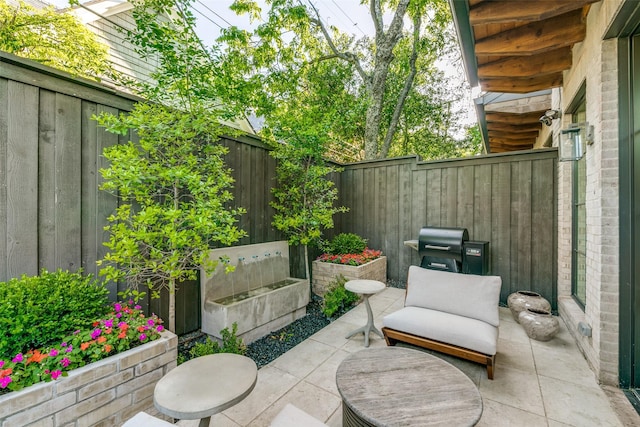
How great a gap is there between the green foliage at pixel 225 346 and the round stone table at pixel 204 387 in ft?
2.70

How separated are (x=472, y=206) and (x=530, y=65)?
1998 mm

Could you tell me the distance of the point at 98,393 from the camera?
5.08 ft

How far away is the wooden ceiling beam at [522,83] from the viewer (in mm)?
3299

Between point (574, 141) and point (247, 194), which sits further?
point (247, 194)

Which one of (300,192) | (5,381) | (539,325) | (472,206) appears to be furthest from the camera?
(472,206)

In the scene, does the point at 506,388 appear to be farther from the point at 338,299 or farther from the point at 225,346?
the point at 225,346

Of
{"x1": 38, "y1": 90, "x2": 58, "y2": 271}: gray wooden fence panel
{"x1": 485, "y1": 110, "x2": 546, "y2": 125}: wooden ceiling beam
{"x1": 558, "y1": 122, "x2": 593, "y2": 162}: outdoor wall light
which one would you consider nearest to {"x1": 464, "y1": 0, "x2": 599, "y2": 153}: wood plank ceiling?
{"x1": 558, "y1": 122, "x2": 593, "y2": 162}: outdoor wall light

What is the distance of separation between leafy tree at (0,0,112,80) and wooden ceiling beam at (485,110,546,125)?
230 inches

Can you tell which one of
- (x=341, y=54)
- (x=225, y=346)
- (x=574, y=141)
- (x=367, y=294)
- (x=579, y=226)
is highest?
(x=341, y=54)

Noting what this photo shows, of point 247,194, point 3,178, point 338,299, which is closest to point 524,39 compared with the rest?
point 247,194

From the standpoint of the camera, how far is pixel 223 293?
2.95 m

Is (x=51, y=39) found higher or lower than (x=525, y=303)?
higher

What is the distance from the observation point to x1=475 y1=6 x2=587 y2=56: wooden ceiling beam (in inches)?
96.3

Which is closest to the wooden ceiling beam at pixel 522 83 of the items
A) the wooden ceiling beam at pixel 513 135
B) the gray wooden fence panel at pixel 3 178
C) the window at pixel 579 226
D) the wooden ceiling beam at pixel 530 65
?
the wooden ceiling beam at pixel 530 65
